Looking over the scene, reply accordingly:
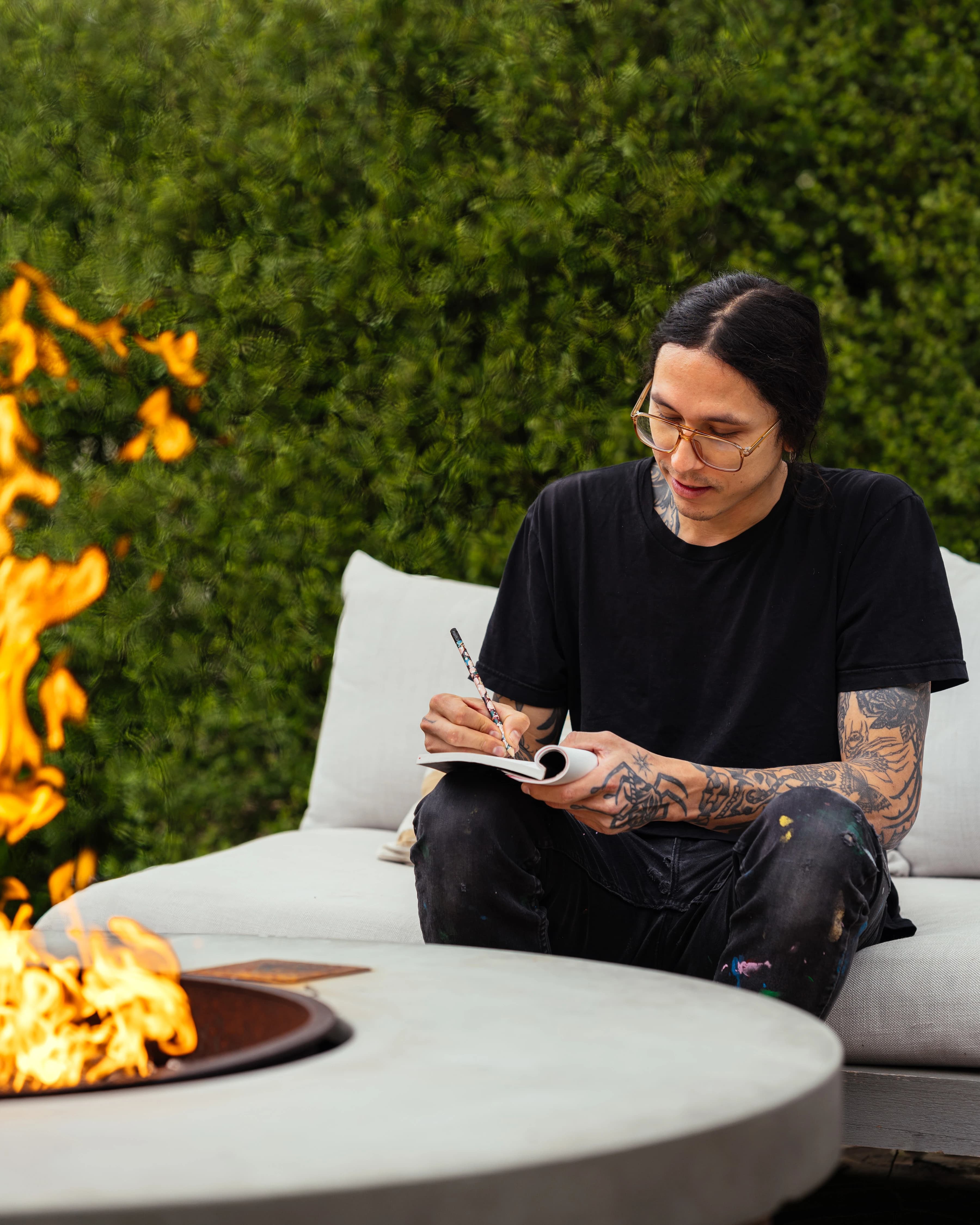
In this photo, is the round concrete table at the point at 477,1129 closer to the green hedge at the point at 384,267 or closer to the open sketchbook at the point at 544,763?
the open sketchbook at the point at 544,763

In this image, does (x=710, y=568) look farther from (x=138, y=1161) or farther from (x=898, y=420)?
(x=138, y=1161)

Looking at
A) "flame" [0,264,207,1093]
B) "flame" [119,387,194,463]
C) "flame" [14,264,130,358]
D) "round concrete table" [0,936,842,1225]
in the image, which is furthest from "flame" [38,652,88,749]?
"round concrete table" [0,936,842,1225]

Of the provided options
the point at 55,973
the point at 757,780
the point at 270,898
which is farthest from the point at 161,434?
the point at 55,973

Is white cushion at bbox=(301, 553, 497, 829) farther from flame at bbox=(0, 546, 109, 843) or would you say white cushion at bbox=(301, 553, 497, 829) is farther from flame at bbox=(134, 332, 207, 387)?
flame at bbox=(134, 332, 207, 387)

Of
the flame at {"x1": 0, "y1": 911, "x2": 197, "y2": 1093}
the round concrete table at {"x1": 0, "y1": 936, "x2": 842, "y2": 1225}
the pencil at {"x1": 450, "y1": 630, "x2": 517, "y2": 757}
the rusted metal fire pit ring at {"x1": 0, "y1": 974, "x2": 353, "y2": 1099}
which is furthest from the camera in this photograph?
the pencil at {"x1": 450, "y1": 630, "x2": 517, "y2": 757}

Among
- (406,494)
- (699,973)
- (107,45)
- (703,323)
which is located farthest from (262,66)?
(699,973)

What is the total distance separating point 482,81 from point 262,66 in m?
0.52

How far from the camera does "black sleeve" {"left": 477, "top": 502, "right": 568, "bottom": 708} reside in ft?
6.00

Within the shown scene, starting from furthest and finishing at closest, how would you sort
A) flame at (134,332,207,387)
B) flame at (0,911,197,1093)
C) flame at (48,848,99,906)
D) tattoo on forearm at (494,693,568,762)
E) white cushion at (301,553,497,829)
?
flame at (134,332,207,387), flame at (48,848,99,906), white cushion at (301,553,497,829), tattoo on forearm at (494,693,568,762), flame at (0,911,197,1093)

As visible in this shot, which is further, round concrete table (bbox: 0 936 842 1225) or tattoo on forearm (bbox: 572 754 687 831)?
tattoo on forearm (bbox: 572 754 687 831)

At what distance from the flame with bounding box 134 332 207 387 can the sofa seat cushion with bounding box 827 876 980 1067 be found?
2038 millimetres

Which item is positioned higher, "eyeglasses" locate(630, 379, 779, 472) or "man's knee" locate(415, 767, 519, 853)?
"eyeglasses" locate(630, 379, 779, 472)

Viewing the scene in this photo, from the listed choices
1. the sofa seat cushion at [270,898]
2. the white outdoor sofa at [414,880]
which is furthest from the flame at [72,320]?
the sofa seat cushion at [270,898]

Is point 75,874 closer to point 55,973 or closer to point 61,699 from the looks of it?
point 61,699
